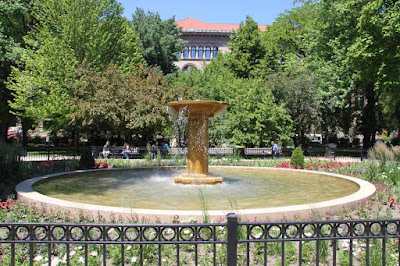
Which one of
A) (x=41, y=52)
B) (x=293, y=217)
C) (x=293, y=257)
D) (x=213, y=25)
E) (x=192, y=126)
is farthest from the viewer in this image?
(x=213, y=25)

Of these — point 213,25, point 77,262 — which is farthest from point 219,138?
point 213,25

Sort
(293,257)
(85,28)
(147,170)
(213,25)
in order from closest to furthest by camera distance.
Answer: (293,257) → (147,170) → (85,28) → (213,25)

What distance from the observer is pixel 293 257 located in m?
5.42

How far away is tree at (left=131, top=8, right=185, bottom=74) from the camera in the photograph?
4209cm

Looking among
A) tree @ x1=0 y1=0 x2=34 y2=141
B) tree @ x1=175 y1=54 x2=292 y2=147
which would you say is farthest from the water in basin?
tree @ x1=0 y1=0 x2=34 y2=141

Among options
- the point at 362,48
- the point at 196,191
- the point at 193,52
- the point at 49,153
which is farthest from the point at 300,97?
the point at 193,52

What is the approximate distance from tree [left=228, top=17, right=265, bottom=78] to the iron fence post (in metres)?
35.8

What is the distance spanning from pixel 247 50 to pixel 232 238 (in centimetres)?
3705

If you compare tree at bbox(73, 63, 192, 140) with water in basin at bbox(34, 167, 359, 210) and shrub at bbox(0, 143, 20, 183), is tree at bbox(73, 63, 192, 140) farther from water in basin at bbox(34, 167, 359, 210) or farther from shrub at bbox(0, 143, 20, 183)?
shrub at bbox(0, 143, 20, 183)

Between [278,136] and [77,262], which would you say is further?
[278,136]

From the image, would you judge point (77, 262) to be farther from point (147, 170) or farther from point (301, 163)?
point (301, 163)

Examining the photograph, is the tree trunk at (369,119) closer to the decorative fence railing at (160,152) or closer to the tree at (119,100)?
the decorative fence railing at (160,152)

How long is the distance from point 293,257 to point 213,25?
68.8 meters

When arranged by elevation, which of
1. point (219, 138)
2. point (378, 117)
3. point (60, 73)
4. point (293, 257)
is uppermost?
point (60, 73)
